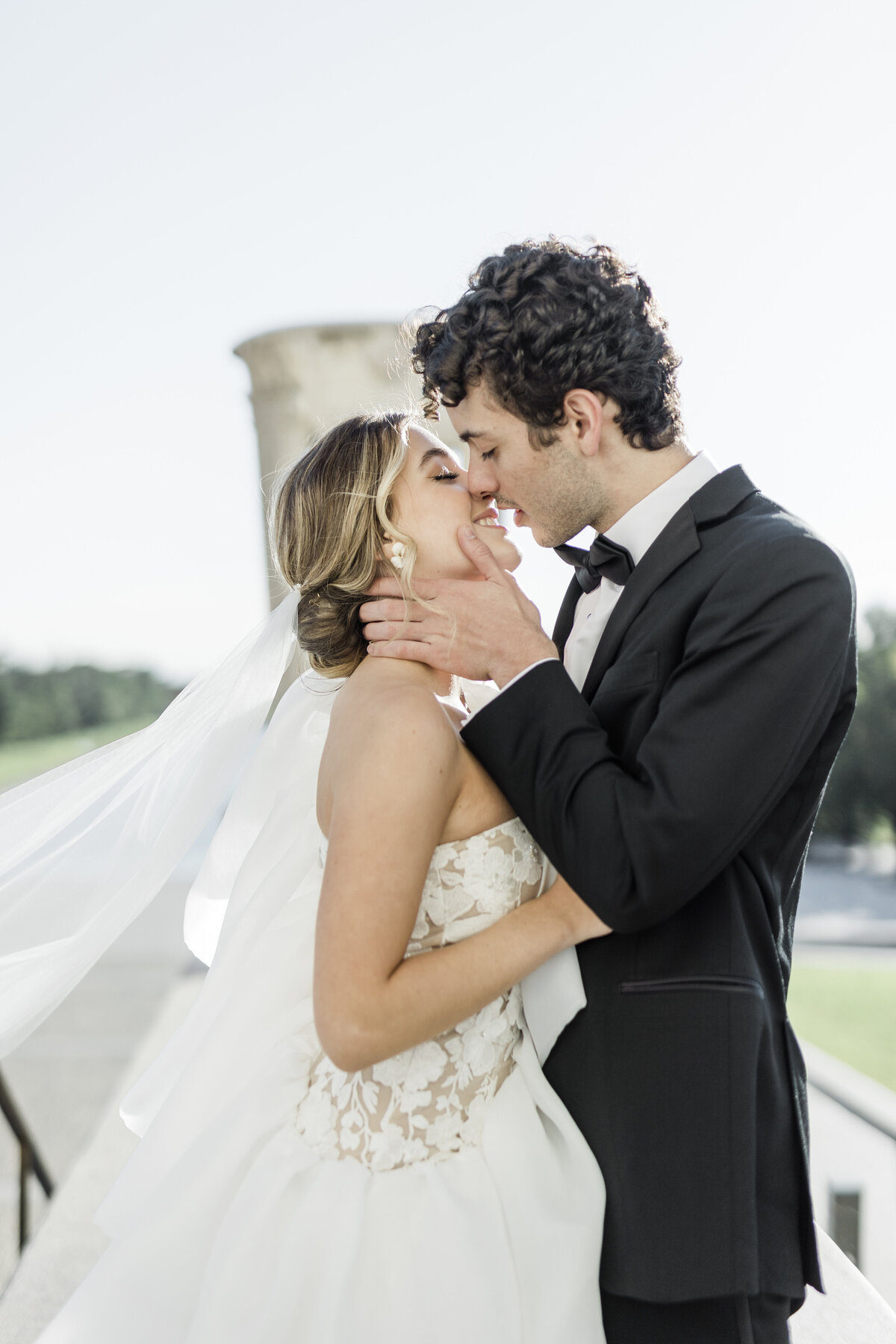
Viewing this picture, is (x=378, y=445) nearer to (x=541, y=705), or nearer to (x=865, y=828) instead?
(x=541, y=705)

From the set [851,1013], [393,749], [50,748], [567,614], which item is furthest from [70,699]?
[393,749]

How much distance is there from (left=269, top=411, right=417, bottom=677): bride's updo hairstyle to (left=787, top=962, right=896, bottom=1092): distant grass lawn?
5.37 metres

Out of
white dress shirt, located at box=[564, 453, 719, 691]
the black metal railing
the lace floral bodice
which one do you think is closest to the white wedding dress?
the lace floral bodice

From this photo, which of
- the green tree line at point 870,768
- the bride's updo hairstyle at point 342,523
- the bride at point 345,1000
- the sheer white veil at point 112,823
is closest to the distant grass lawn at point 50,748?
the green tree line at point 870,768

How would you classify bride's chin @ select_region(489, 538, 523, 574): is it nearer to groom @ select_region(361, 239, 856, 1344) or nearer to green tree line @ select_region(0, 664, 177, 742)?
groom @ select_region(361, 239, 856, 1344)

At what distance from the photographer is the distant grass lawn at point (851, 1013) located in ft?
22.5

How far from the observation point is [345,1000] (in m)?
1.33

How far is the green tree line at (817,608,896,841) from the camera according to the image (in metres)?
19.7

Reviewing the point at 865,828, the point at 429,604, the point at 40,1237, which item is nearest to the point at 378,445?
the point at 429,604

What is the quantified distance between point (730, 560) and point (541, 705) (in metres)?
0.37

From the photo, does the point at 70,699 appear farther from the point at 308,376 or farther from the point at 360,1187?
the point at 360,1187

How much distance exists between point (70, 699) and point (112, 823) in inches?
1330

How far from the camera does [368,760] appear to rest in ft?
4.58

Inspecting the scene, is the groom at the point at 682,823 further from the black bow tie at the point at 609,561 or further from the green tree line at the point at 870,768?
the green tree line at the point at 870,768
